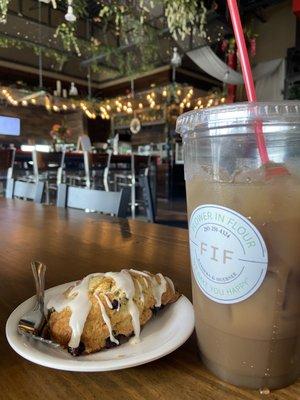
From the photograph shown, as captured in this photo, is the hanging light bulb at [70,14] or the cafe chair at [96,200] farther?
the hanging light bulb at [70,14]

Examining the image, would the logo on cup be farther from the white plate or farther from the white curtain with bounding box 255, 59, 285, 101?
the white curtain with bounding box 255, 59, 285, 101

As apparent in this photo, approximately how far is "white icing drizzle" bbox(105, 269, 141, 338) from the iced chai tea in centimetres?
9

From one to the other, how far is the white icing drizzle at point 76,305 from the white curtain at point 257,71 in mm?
6003

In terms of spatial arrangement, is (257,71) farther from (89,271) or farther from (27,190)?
(89,271)

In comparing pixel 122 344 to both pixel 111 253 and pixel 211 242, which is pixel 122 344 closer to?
pixel 211 242

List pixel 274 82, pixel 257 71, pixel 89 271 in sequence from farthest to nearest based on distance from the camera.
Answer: pixel 274 82 < pixel 257 71 < pixel 89 271

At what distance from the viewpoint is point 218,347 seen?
0.34 m

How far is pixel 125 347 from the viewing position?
37 centimetres

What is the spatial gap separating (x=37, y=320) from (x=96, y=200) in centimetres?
115

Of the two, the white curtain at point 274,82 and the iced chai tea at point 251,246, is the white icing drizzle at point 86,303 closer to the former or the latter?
the iced chai tea at point 251,246

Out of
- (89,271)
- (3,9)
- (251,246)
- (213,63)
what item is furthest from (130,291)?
(213,63)

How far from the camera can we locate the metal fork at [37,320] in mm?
370

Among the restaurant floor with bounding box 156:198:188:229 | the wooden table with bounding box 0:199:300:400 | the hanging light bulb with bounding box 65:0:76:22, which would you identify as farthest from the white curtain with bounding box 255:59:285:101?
the wooden table with bounding box 0:199:300:400

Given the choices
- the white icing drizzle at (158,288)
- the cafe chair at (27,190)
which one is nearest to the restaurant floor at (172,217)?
the cafe chair at (27,190)
